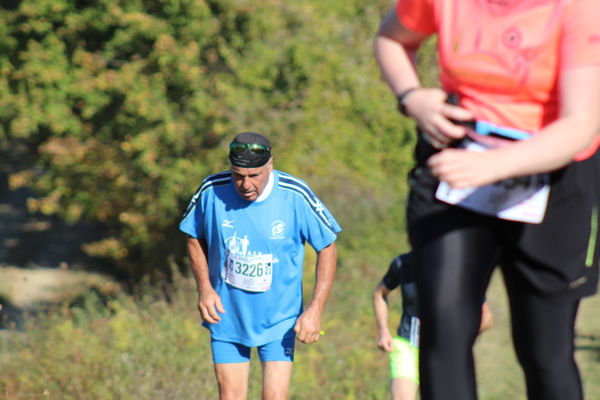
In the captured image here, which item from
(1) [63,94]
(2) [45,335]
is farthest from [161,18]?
(2) [45,335]

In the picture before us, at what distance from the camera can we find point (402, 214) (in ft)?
51.6

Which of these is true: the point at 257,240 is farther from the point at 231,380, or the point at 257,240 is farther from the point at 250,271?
the point at 231,380

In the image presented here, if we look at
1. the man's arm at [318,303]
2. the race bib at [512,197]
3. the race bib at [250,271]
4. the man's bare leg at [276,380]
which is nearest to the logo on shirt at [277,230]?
the race bib at [250,271]

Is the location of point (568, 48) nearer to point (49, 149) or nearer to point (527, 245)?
point (527, 245)

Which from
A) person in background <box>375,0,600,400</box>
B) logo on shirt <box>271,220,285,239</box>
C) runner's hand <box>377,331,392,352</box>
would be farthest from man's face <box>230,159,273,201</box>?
person in background <box>375,0,600,400</box>

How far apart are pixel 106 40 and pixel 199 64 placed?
1.97 meters

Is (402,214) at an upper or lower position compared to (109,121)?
lower

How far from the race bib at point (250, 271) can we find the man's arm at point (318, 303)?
0.86 ft

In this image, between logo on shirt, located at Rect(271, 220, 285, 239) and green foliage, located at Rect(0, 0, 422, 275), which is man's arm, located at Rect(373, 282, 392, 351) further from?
green foliage, located at Rect(0, 0, 422, 275)

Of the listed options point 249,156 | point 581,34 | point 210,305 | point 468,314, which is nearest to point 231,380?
point 210,305

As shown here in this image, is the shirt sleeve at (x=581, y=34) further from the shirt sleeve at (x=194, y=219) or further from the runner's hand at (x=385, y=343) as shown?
the runner's hand at (x=385, y=343)

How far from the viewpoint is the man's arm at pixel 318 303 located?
16.5 feet

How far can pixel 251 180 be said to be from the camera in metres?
4.92

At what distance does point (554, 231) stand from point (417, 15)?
2.33ft
